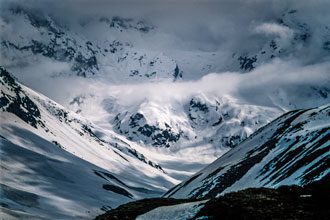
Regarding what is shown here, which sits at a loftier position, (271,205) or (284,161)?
(284,161)

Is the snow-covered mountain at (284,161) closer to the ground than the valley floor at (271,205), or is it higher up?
higher up

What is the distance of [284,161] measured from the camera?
13700cm

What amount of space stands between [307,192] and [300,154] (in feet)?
242

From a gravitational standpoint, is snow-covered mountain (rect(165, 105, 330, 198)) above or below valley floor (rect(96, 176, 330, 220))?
above

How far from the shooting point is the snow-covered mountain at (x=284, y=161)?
342 feet

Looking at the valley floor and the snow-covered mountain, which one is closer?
the valley floor

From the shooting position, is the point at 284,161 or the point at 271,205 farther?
the point at 284,161

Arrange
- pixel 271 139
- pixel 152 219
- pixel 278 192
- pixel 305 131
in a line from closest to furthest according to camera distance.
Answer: pixel 278 192 → pixel 152 219 → pixel 305 131 → pixel 271 139

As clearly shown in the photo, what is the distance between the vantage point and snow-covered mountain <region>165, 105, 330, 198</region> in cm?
10418

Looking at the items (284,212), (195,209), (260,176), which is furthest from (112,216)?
(260,176)

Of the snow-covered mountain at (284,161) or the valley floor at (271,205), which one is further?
the snow-covered mountain at (284,161)

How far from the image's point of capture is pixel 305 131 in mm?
155625

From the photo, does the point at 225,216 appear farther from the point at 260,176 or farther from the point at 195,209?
the point at 260,176

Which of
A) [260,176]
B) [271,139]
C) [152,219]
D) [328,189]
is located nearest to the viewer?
[328,189]
